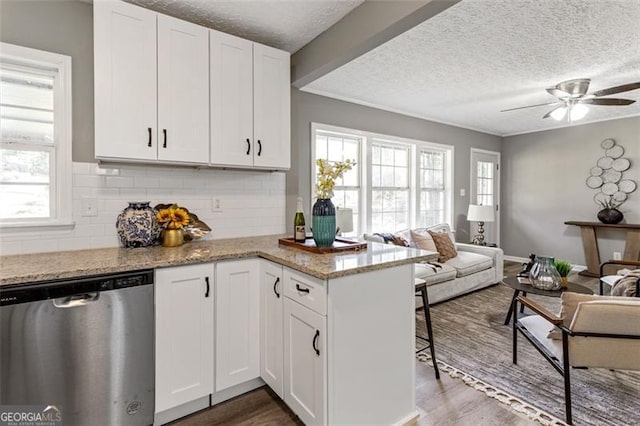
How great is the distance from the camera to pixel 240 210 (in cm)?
275

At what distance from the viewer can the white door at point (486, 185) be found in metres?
5.69

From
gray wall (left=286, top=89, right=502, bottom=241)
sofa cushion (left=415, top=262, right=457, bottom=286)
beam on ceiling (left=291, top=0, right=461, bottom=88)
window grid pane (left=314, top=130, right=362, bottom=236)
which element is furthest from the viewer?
window grid pane (left=314, top=130, right=362, bottom=236)

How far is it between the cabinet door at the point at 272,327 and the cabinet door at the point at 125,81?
1.12 meters

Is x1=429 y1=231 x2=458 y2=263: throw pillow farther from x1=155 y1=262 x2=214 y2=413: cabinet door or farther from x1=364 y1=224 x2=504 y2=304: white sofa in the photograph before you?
x1=155 y1=262 x2=214 y2=413: cabinet door

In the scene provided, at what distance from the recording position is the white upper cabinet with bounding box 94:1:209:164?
1923 mm

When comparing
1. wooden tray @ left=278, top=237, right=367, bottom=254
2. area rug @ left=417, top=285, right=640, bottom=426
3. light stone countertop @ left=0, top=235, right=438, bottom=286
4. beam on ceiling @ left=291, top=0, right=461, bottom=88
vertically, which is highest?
beam on ceiling @ left=291, top=0, right=461, bottom=88

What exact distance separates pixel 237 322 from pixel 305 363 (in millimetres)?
568

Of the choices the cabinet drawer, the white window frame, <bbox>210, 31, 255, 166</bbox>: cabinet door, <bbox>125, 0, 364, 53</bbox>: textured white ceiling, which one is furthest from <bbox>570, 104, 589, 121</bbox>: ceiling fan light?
the white window frame

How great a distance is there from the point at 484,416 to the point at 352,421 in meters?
0.86

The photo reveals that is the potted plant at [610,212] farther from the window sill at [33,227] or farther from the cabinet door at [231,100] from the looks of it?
the window sill at [33,227]

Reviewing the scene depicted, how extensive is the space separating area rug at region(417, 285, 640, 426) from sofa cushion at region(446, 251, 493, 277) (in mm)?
650

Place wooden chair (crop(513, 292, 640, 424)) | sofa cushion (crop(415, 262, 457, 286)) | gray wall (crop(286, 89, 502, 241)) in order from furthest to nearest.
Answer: sofa cushion (crop(415, 262, 457, 286)), gray wall (crop(286, 89, 502, 241)), wooden chair (crop(513, 292, 640, 424))

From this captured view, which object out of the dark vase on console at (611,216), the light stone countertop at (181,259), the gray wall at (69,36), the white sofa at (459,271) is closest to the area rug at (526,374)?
the white sofa at (459,271)

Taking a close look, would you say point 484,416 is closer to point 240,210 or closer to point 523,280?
point 523,280
